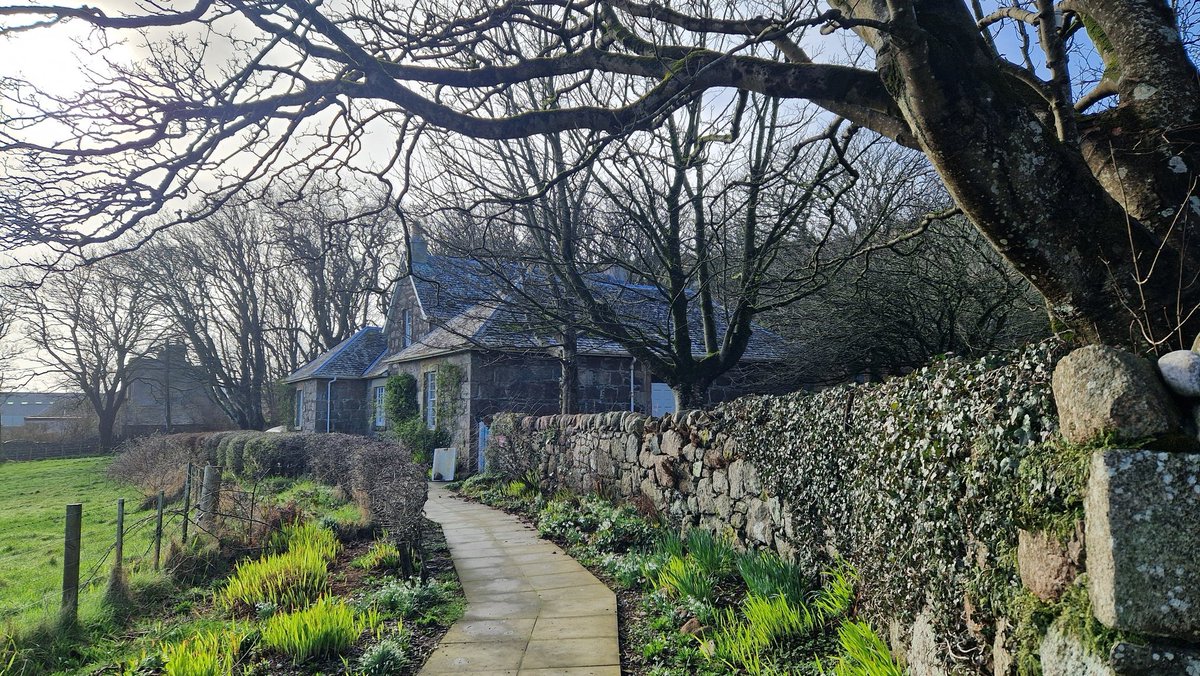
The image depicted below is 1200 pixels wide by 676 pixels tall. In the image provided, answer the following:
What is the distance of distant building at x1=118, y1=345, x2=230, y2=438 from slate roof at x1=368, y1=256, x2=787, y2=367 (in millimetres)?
19357

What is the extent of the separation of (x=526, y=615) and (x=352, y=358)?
2268 cm

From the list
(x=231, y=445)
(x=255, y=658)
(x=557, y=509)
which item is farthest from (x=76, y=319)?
(x=255, y=658)

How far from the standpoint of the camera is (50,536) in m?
12.8

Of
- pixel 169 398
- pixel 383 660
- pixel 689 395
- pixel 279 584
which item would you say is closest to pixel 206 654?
pixel 383 660

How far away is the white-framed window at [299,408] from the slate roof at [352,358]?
0.58 meters

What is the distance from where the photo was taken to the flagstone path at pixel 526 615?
492 cm

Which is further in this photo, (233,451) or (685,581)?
(233,451)

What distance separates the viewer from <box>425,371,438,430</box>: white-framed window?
1964cm

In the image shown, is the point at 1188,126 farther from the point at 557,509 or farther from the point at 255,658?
the point at 557,509

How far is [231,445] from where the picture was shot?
801 inches

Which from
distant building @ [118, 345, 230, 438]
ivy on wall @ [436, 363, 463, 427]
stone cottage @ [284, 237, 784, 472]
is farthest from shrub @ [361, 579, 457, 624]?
distant building @ [118, 345, 230, 438]

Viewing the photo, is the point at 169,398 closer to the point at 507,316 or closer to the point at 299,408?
the point at 299,408

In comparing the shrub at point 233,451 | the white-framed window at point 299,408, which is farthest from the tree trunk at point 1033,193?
the white-framed window at point 299,408

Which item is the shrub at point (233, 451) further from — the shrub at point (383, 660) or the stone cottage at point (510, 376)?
the shrub at point (383, 660)
